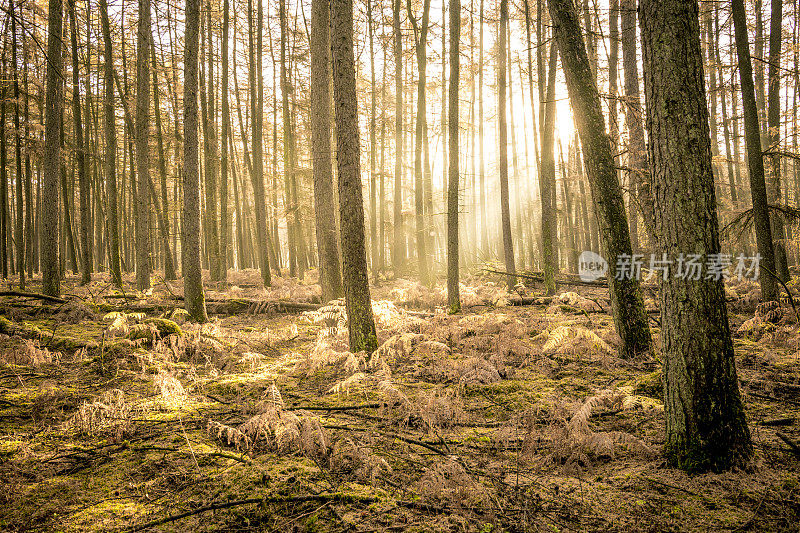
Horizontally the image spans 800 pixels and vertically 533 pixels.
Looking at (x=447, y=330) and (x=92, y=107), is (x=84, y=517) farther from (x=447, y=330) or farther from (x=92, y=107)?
(x=92, y=107)

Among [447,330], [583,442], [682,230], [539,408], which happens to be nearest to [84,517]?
[583,442]

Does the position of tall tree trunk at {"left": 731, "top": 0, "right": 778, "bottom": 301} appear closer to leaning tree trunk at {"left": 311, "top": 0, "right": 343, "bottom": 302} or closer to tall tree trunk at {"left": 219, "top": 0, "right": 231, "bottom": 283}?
leaning tree trunk at {"left": 311, "top": 0, "right": 343, "bottom": 302}

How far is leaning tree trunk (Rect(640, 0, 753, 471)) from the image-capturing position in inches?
104

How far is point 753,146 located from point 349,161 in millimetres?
7631

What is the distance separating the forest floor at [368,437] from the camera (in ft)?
7.49

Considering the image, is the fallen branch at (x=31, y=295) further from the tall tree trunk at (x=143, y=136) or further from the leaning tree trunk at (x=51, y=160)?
the tall tree trunk at (x=143, y=136)

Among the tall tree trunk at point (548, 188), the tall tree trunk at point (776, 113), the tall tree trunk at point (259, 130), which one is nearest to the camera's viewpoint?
the tall tree trunk at point (776, 113)

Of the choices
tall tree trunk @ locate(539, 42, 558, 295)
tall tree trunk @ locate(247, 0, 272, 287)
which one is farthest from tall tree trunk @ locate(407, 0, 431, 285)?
tall tree trunk @ locate(247, 0, 272, 287)

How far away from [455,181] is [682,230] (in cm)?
598

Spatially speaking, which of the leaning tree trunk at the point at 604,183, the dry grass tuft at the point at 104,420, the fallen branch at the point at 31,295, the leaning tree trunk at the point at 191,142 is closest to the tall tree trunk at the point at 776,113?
the leaning tree trunk at the point at 604,183

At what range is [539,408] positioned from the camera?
387 centimetres

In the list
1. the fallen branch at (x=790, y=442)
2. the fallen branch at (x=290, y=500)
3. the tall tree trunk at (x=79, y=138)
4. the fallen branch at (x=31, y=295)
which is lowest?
the fallen branch at (x=790, y=442)

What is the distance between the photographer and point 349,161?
5.22 m

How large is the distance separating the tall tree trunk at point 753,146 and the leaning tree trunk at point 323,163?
771 centimetres
